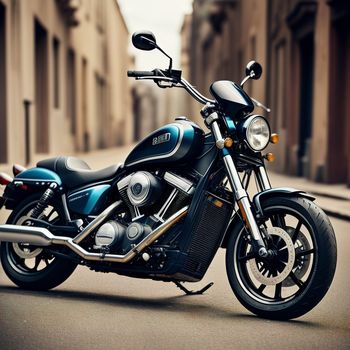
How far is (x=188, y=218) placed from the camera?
203 inches

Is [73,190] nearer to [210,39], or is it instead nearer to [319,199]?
[319,199]

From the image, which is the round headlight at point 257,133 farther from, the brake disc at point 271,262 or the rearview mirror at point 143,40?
the rearview mirror at point 143,40

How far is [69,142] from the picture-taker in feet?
98.4

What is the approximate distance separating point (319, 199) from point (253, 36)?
14.9 meters

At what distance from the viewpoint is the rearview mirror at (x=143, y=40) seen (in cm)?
513

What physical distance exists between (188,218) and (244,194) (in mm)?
383

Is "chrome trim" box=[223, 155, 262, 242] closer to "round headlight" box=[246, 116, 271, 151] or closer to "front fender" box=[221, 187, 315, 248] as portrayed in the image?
"front fender" box=[221, 187, 315, 248]

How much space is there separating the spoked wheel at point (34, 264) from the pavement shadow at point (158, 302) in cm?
7

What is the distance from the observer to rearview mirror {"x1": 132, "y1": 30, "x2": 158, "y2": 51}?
202 inches

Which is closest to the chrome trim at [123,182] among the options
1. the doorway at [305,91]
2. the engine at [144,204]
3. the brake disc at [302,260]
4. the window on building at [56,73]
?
the engine at [144,204]

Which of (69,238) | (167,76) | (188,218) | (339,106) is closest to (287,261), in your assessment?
(188,218)

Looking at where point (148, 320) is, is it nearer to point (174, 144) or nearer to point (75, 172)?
point (174, 144)

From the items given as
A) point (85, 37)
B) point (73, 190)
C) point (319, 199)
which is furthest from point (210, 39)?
point (73, 190)

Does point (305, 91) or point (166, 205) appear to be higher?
point (305, 91)
